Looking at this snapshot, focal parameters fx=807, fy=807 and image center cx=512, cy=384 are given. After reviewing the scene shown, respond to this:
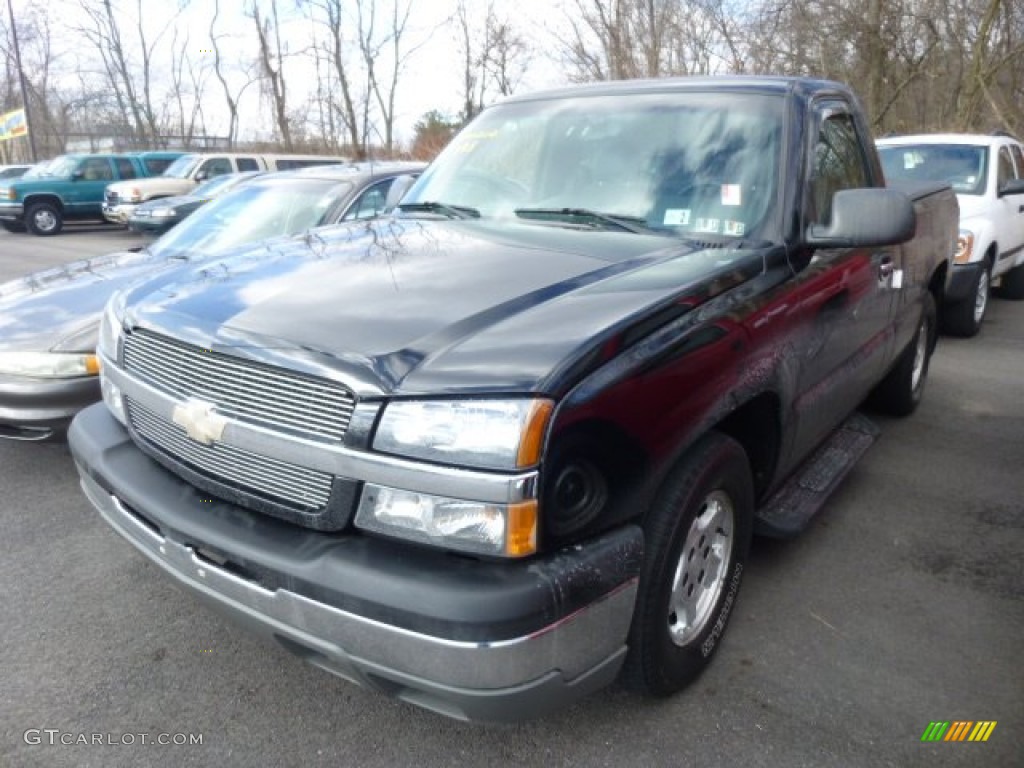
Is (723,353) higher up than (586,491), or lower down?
higher up

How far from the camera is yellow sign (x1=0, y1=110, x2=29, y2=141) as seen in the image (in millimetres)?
30641

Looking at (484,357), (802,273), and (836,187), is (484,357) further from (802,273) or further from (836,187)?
(836,187)

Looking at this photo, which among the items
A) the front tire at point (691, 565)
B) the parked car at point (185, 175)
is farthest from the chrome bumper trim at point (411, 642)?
the parked car at point (185, 175)

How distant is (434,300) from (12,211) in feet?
68.0

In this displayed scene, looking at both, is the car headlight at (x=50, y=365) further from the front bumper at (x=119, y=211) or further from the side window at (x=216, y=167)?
the side window at (x=216, y=167)

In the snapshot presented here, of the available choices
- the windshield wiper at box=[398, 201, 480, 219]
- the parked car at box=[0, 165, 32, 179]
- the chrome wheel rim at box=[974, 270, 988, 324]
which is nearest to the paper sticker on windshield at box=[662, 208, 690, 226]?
the windshield wiper at box=[398, 201, 480, 219]

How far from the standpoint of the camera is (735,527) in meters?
2.71

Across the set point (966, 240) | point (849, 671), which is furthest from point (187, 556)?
point (966, 240)

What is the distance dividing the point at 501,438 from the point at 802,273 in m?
1.63

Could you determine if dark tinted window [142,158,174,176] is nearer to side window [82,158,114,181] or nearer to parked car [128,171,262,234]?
side window [82,158,114,181]

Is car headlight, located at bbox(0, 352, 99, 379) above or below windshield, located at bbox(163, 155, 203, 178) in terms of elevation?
below

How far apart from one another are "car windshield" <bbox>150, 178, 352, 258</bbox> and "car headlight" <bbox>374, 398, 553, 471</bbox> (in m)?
3.86

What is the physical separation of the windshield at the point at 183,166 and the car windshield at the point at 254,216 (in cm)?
1487

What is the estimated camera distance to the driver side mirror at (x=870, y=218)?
2.75m
